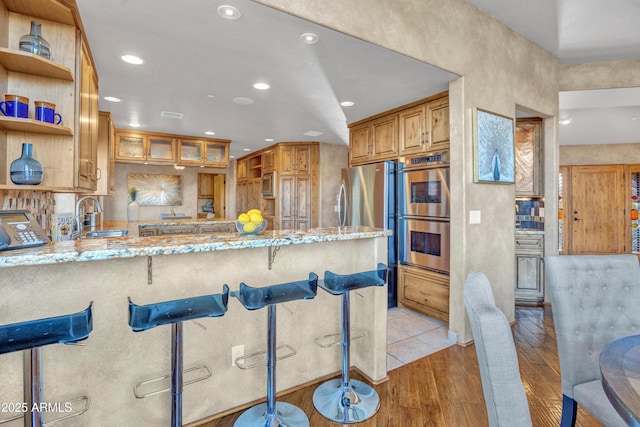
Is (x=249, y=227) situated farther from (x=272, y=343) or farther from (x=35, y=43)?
A: (x=35, y=43)

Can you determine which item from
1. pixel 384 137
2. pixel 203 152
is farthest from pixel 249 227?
pixel 203 152

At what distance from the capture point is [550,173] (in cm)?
378

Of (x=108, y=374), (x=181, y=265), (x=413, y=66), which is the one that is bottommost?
(x=108, y=374)

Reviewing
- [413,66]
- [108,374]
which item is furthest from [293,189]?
[108,374]

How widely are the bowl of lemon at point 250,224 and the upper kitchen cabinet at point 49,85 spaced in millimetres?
999

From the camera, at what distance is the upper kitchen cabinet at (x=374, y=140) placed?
3.88 m

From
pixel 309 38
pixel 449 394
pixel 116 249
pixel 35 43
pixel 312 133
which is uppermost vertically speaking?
pixel 312 133

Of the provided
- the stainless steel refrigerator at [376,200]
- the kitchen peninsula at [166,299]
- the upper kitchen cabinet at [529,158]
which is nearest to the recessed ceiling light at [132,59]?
the kitchen peninsula at [166,299]

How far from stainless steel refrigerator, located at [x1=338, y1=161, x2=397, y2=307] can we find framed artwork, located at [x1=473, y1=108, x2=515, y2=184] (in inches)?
44.0

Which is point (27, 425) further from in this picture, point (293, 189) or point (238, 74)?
point (293, 189)

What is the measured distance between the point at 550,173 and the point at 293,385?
3713 millimetres

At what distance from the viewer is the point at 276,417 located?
175 centimetres

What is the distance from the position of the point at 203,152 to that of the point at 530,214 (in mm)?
5231

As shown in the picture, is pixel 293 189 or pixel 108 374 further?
pixel 293 189
